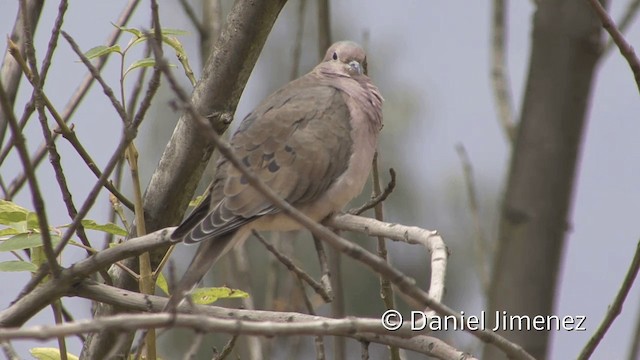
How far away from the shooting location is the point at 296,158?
251cm

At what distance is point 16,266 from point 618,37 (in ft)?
4.00

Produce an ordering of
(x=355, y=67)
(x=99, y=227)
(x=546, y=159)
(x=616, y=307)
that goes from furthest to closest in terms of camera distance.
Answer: (x=355, y=67), (x=99, y=227), (x=616, y=307), (x=546, y=159)

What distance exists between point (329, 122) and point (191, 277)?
2.33 feet

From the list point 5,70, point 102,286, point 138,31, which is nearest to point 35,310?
point 102,286

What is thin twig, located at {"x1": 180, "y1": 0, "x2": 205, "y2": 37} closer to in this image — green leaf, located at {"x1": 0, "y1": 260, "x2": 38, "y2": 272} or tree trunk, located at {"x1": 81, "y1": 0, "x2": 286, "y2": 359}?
tree trunk, located at {"x1": 81, "y1": 0, "x2": 286, "y2": 359}

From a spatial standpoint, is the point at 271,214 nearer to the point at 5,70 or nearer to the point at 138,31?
the point at 138,31

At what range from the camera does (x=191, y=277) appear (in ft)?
6.86

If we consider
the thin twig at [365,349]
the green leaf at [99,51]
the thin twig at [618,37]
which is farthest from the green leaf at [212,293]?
the thin twig at [618,37]

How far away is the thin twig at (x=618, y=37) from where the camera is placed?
130cm

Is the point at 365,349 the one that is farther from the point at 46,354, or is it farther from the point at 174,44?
the point at 174,44

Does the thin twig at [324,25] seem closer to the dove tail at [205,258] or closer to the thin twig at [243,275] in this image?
the thin twig at [243,275]

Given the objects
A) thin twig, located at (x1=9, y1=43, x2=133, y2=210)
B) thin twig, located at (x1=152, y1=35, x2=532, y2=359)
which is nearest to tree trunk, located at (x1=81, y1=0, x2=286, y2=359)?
thin twig, located at (x1=9, y1=43, x2=133, y2=210)

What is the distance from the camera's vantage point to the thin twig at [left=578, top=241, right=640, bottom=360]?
158 cm

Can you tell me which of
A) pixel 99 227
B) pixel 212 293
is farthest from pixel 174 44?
pixel 212 293
